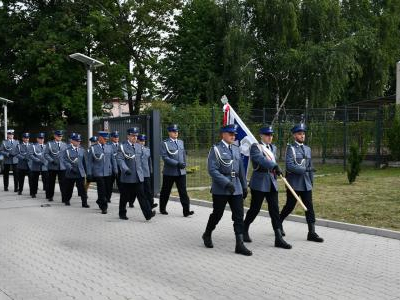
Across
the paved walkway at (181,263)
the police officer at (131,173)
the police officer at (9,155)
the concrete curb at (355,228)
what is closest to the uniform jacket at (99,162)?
the police officer at (131,173)

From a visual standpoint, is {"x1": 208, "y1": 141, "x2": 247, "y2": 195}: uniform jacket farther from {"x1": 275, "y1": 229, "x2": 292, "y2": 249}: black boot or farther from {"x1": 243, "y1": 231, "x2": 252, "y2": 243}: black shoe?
{"x1": 243, "y1": 231, "x2": 252, "y2": 243}: black shoe

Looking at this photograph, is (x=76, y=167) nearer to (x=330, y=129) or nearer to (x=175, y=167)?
(x=175, y=167)

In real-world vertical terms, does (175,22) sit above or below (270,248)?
above

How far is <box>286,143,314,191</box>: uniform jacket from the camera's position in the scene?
808 centimetres

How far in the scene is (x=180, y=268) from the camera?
6.72m

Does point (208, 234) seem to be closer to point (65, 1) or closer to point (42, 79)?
point (42, 79)

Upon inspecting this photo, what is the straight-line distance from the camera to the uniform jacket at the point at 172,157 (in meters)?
10.7

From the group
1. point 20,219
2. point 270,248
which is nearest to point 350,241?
point 270,248

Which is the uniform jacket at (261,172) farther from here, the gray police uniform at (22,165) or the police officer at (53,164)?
the gray police uniform at (22,165)

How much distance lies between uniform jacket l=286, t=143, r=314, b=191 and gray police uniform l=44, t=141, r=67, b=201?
7.40 m

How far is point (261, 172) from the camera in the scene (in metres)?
7.83

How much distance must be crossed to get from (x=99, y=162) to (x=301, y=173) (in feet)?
17.7

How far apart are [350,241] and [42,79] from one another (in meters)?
26.6

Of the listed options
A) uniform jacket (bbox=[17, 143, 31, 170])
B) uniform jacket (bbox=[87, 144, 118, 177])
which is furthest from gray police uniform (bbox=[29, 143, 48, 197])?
uniform jacket (bbox=[87, 144, 118, 177])
